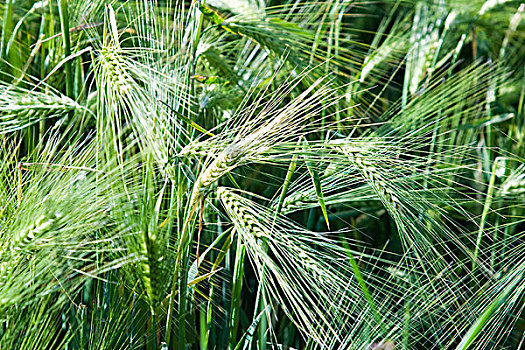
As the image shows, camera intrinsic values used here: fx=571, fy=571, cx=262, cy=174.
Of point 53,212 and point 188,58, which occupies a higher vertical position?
point 188,58

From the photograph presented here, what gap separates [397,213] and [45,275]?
1.35 feet

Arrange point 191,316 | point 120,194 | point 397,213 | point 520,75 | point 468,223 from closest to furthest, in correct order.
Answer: point 120,194 → point 397,213 → point 191,316 → point 468,223 → point 520,75

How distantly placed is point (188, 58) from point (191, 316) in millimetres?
361

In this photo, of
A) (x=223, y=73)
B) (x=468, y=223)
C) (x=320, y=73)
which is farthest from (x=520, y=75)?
(x=223, y=73)

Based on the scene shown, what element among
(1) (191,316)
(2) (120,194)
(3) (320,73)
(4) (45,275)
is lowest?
(1) (191,316)

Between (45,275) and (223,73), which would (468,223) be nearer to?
(223,73)

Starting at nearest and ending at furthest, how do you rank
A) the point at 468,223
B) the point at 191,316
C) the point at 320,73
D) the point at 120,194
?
1. the point at 120,194
2. the point at 191,316
3. the point at 320,73
4. the point at 468,223

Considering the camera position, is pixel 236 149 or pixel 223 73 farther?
pixel 223 73

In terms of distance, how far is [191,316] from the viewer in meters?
0.82

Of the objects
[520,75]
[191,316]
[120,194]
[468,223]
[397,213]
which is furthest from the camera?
[520,75]

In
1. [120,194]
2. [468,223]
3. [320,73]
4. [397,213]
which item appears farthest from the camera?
[468,223]

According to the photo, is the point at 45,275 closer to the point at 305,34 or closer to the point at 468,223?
the point at 305,34

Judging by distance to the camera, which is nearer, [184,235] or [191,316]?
[184,235]

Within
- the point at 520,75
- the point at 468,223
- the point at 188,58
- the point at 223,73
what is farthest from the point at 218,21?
the point at 520,75
